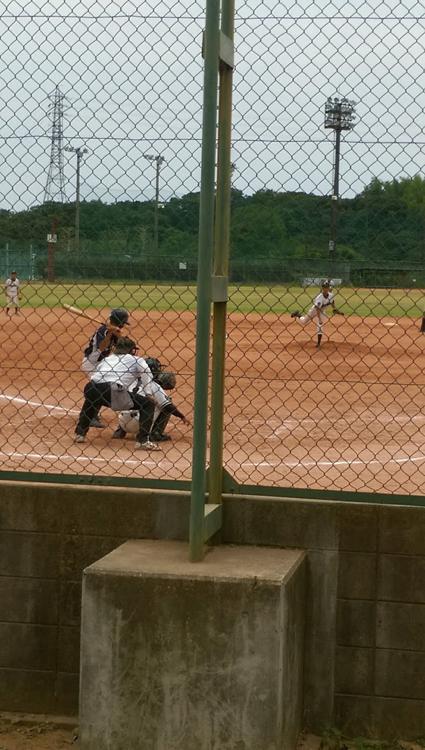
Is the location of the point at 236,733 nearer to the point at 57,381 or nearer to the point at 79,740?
the point at 79,740

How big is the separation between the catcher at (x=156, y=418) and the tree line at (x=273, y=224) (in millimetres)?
6073

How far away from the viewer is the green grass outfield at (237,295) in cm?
674

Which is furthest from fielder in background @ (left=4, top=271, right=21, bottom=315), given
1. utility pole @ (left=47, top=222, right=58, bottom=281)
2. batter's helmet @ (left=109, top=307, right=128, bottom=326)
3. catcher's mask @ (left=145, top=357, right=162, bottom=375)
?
catcher's mask @ (left=145, top=357, right=162, bottom=375)

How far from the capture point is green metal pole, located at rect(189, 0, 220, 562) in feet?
19.0

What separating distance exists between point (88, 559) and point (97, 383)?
598 cm

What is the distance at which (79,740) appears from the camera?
18.7 ft

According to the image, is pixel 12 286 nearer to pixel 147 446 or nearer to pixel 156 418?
pixel 147 446

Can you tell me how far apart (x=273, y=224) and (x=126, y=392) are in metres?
6.43

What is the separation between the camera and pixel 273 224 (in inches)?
256

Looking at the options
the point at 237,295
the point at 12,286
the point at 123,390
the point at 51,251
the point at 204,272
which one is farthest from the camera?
the point at 123,390

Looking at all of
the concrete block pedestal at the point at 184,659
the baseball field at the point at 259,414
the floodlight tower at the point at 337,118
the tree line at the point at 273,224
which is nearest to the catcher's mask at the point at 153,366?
the baseball field at the point at 259,414

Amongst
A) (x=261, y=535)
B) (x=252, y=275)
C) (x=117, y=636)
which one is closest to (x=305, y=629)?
(x=261, y=535)

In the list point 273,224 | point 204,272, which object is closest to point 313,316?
point 273,224

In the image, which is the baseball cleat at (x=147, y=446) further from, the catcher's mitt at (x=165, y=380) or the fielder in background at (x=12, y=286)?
the fielder in background at (x=12, y=286)
